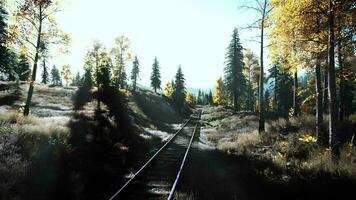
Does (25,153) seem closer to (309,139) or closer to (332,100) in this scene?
(332,100)

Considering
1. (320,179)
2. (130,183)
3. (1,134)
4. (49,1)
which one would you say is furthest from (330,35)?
(49,1)

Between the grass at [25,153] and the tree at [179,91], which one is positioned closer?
the grass at [25,153]

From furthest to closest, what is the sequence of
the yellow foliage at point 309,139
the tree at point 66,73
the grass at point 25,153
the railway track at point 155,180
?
the tree at point 66,73
the yellow foliage at point 309,139
the railway track at point 155,180
the grass at point 25,153

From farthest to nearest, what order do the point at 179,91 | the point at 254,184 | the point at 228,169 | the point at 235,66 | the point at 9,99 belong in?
1. the point at 179,91
2. the point at 235,66
3. the point at 9,99
4. the point at 228,169
5. the point at 254,184

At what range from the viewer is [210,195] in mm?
9086

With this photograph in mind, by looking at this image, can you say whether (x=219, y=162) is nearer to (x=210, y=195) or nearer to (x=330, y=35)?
(x=210, y=195)

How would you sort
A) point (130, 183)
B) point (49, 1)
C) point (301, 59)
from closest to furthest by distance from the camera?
point (130, 183), point (301, 59), point (49, 1)

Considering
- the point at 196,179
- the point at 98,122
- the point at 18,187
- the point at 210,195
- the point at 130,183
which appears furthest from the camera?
the point at 98,122

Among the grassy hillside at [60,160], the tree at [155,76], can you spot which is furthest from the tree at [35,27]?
the tree at [155,76]

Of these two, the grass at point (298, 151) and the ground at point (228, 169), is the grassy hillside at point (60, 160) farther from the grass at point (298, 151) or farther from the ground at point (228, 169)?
the grass at point (298, 151)

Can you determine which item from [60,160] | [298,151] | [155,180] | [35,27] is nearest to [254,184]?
[155,180]

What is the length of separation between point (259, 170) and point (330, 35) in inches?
192

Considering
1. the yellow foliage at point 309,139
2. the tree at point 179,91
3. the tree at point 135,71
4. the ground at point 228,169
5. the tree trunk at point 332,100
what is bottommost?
the ground at point 228,169

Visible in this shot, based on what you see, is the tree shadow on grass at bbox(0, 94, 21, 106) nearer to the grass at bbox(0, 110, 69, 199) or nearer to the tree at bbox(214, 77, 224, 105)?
the grass at bbox(0, 110, 69, 199)
